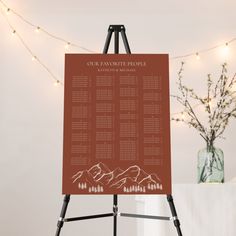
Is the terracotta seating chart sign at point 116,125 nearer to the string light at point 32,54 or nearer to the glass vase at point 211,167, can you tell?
the glass vase at point 211,167

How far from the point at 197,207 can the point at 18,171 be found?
1197 millimetres

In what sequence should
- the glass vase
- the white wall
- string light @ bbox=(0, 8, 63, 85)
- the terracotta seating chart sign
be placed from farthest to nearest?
string light @ bbox=(0, 8, 63, 85)
the white wall
the glass vase
the terracotta seating chart sign

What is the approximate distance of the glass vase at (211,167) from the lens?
215 cm

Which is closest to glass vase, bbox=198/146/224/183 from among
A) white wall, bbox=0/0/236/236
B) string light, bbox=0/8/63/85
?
white wall, bbox=0/0/236/236

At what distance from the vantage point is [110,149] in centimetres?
166

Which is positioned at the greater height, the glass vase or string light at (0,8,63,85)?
string light at (0,8,63,85)

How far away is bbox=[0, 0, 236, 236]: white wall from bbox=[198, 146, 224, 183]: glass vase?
539 mm

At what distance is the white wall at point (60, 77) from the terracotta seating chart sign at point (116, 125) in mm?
1054

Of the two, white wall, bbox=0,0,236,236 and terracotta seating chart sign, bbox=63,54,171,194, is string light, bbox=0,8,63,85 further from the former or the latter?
terracotta seating chart sign, bbox=63,54,171,194

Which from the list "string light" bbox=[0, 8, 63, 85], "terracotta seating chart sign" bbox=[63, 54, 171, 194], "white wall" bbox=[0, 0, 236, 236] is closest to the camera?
"terracotta seating chart sign" bbox=[63, 54, 171, 194]

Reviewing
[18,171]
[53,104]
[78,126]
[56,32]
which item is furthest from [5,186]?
[78,126]

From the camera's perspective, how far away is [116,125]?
1680mm

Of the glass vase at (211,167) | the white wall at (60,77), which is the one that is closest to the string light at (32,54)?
the white wall at (60,77)

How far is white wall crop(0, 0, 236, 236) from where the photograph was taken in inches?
104
